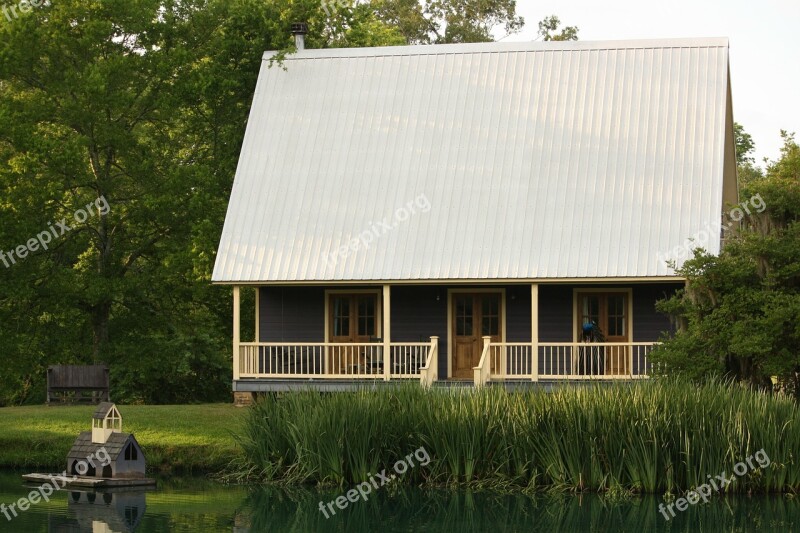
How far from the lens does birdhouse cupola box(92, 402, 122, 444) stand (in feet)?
76.9

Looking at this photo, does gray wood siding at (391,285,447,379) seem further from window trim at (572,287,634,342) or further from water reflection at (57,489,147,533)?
water reflection at (57,489,147,533)

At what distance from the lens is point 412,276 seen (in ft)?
93.9

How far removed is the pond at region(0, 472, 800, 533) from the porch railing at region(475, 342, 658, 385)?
17.3 ft

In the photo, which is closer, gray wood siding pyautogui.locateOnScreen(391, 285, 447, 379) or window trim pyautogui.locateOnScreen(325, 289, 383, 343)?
gray wood siding pyautogui.locateOnScreen(391, 285, 447, 379)

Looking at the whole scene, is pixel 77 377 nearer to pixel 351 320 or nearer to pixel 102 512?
pixel 351 320

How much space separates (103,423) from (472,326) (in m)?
9.75

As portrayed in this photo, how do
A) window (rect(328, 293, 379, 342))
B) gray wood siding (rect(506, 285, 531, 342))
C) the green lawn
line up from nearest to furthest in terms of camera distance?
the green lawn, gray wood siding (rect(506, 285, 531, 342)), window (rect(328, 293, 379, 342))

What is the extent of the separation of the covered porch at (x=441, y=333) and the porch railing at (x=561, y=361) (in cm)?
3

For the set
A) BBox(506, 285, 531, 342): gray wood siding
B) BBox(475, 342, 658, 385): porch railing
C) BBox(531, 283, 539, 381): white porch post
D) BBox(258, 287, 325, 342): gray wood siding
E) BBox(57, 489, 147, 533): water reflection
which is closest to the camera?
BBox(57, 489, 147, 533): water reflection

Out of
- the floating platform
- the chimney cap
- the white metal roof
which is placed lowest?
the floating platform

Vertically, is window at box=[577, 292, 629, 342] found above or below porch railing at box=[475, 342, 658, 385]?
above

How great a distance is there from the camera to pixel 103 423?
23.5 meters

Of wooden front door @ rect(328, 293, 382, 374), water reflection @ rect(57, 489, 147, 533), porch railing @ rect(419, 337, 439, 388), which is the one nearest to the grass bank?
water reflection @ rect(57, 489, 147, 533)

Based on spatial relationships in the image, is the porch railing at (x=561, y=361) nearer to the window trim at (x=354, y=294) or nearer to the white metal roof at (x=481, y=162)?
the white metal roof at (x=481, y=162)
